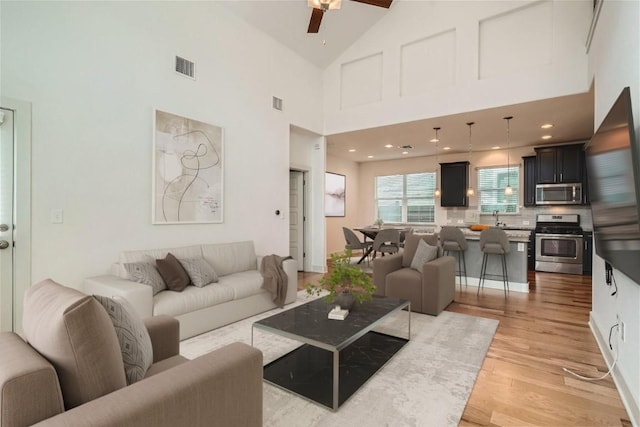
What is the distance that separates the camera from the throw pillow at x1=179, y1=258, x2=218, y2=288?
136 inches

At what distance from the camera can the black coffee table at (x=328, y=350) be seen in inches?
84.5

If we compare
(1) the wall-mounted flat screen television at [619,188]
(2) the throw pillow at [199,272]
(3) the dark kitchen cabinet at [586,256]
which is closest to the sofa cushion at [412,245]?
(1) the wall-mounted flat screen television at [619,188]

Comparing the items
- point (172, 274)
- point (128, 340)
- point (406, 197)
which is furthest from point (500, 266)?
point (128, 340)

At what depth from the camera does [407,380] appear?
234cm

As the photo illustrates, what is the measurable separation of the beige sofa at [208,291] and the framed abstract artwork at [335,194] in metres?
3.91

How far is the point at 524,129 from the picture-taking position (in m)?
5.82

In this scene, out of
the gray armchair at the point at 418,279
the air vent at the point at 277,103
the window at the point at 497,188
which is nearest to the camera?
the gray armchair at the point at 418,279

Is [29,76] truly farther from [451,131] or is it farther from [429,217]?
[429,217]

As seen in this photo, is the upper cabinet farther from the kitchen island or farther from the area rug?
the area rug

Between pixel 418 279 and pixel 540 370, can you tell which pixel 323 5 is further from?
pixel 540 370

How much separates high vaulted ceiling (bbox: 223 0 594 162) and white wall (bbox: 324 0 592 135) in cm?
19

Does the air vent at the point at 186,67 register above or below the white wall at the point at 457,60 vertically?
below

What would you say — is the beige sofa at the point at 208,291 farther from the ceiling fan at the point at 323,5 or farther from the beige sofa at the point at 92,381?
the ceiling fan at the point at 323,5

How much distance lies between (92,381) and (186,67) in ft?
13.0
